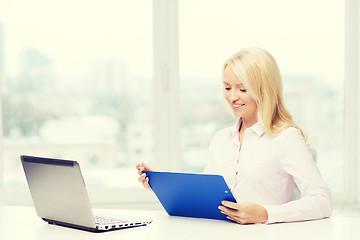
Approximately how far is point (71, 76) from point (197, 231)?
1978 millimetres

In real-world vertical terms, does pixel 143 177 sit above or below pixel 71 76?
below

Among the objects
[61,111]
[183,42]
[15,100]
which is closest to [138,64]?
[183,42]

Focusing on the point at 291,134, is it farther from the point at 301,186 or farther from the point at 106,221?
the point at 106,221

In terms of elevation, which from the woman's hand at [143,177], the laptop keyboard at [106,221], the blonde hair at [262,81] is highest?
the blonde hair at [262,81]

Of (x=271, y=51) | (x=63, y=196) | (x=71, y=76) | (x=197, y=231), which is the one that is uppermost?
(x=271, y=51)

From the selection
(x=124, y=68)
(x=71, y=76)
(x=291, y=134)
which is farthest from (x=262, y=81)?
(x=71, y=76)

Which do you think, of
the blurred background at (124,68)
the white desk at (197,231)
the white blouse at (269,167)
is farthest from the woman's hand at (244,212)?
the blurred background at (124,68)

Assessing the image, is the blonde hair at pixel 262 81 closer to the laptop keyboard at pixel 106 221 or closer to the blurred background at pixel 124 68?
the laptop keyboard at pixel 106 221

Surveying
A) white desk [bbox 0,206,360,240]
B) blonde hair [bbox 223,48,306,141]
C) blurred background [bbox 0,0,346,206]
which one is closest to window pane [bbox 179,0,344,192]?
blurred background [bbox 0,0,346,206]

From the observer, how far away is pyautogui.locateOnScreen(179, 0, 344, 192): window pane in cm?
350

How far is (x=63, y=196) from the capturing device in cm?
178

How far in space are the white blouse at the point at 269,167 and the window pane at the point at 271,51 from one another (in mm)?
1127

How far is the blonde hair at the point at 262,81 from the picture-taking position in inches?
86.9

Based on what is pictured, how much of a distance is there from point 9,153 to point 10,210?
1.34 m
